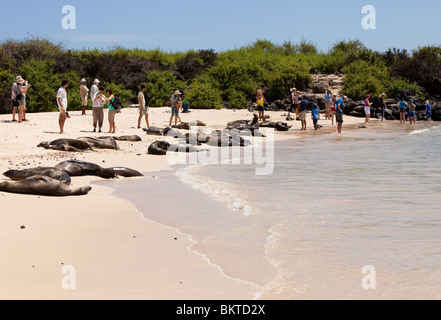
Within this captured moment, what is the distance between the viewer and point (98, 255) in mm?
5945

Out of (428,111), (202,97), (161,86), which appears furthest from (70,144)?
(428,111)

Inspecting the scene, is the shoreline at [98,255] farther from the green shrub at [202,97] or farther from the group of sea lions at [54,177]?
the green shrub at [202,97]

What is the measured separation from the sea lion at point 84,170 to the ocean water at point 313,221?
23.2 inches

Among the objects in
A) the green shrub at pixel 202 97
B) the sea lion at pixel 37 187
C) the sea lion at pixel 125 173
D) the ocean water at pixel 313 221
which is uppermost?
the green shrub at pixel 202 97

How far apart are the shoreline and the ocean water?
0.28m

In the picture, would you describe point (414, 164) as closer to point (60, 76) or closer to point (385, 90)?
point (60, 76)

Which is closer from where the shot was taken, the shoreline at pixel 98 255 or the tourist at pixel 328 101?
the shoreline at pixel 98 255

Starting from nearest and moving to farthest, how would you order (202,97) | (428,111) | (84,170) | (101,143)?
(84,170) → (101,143) → (202,97) → (428,111)

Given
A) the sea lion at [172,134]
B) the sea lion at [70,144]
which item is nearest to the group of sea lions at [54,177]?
the sea lion at [70,144]

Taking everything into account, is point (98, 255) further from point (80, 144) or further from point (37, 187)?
point (80, 144)

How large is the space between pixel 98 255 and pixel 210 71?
34.9 metres

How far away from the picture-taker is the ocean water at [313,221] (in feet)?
17.6

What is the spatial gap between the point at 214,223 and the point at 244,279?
244 centimetres

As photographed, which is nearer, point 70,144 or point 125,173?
point 125,173
